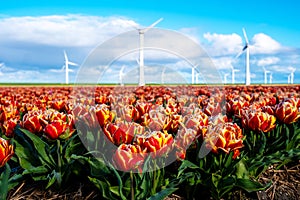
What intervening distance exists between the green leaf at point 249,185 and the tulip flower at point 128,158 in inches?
41.8

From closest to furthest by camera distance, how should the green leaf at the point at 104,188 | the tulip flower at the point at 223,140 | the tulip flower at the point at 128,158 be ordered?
the tulip flower at the point at 128,158 < the green leaf at the point at 104,188 < the tulip flower at the point at 223,140

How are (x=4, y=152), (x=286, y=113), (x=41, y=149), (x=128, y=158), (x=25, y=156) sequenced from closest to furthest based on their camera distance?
(x=128, y=158) < (x=4, y=152) < (x=41, y=149) < (x=25, y=156) < (x=286, y=113)

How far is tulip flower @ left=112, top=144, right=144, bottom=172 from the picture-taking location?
2586 mm

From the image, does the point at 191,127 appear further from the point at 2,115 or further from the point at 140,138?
the point at 2,115

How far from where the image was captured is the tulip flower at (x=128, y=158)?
2586 millimetres

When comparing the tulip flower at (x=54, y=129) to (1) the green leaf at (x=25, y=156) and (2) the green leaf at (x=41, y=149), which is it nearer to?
(2) the green leaf at (x=41, y=149)

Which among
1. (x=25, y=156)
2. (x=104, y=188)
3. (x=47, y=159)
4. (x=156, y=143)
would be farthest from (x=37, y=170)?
(x=156, y=143)

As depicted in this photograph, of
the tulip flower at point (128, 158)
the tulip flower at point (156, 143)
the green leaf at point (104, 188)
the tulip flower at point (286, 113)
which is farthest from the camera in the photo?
the tulip flower at point (286, 113)

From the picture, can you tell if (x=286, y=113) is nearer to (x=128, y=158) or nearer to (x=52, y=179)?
(x=128, y=158)

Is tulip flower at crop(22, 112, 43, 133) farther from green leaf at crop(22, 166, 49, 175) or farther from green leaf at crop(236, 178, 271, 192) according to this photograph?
green leaf at crop(236, 178, 271, 192)

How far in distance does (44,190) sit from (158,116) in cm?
126

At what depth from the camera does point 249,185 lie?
3.25 metres

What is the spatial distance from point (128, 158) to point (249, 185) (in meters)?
1.26

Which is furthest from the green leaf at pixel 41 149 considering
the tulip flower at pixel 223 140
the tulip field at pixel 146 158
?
the tulip flower at pixel 223 140
